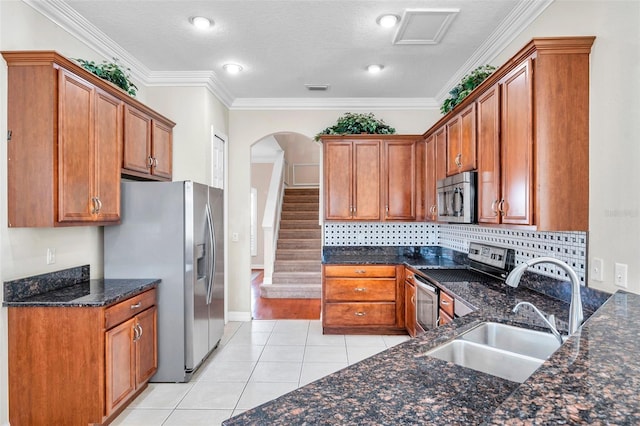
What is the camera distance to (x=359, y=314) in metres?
4.00

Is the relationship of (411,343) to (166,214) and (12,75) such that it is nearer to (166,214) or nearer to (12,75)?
(166,214)

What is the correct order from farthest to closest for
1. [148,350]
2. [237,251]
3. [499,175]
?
1. [237,251]
2. [148,350]
3. [499,175]

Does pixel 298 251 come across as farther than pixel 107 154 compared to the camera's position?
Yes

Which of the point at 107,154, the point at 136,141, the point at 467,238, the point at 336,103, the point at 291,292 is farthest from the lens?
the point at 291,292

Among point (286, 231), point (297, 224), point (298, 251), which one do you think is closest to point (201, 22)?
point (298, 251)

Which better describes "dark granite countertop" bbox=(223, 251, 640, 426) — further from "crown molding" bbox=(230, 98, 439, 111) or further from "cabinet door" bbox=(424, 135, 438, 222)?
Answer: "crown molding" bbox=(230, 98, 439, 111)

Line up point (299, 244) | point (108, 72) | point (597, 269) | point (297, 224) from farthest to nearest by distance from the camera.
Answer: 1. point (297, 224)
2. point (299, 244)
3. point (108, 72)
4. point (597, 269)

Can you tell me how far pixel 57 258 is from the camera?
2.59 metres

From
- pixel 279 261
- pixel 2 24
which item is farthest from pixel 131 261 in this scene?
pixel 279 261

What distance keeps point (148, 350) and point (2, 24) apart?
2.34 meters

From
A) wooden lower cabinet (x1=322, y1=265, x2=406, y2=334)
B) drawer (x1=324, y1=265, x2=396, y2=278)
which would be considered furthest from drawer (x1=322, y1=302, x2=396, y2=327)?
drawer (x1=324, y1=265, x2=396, y2=278)

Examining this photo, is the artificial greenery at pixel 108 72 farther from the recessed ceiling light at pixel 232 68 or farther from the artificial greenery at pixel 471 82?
the artificial greenery at pixel 471 82

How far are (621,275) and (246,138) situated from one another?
13.2 feet

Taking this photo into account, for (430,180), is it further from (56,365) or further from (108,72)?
(56,365)
